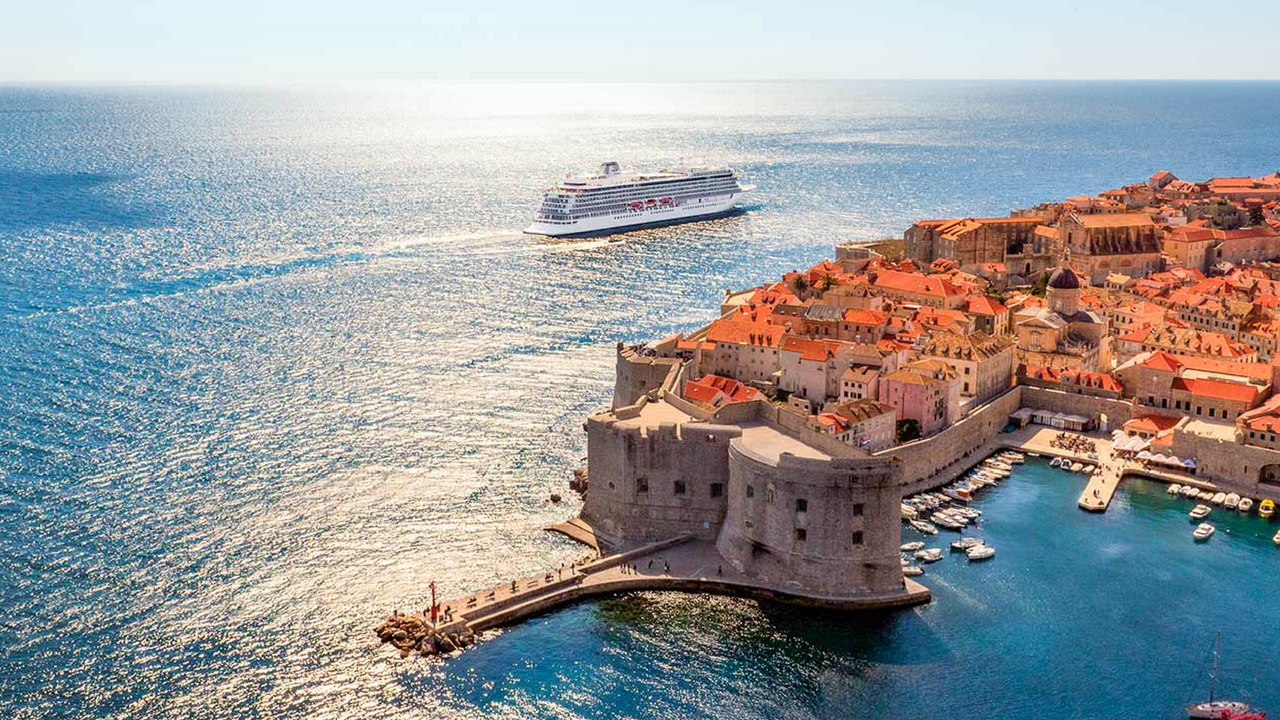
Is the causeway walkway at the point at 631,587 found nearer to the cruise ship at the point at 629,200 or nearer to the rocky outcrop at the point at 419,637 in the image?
the rocky outcrop at the point at 419,637

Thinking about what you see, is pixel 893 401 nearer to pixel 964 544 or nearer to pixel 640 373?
pixel 964 544

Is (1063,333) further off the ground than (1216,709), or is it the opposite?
(1063,333)

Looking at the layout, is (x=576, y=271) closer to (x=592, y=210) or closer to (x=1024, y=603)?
(x=592, y=210)

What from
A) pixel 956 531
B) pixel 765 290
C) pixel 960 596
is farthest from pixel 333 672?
pixel 765 290

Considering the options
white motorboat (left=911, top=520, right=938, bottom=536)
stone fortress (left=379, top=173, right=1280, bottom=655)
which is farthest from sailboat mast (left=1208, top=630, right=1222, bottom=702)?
white motorboat (left=911, top=520, right=938, bottom=536)

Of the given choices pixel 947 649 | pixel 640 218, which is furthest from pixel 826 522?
pixel 640 218

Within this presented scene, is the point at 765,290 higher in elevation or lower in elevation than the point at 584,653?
higher

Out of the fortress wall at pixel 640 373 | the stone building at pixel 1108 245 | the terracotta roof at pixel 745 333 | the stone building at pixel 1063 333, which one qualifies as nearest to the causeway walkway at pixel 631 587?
the fortress wall at pixel 640 373
